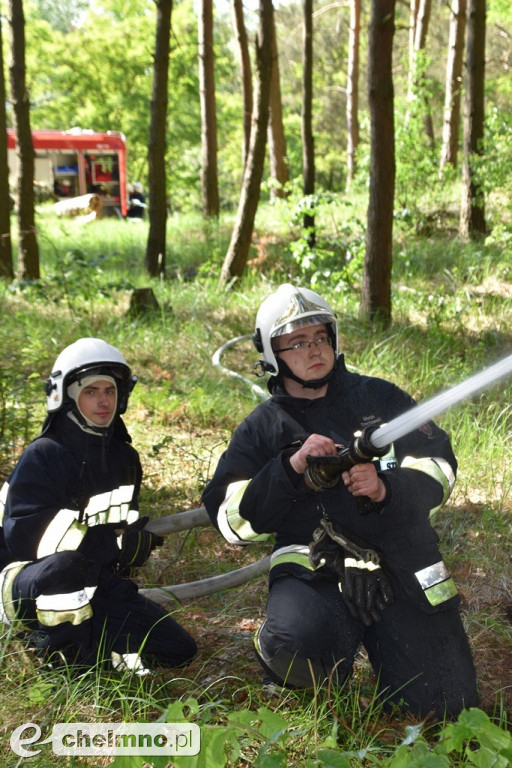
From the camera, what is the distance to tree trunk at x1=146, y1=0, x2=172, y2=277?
34.1 ft

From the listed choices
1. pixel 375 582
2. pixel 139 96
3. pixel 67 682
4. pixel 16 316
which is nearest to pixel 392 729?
pixel 375 582

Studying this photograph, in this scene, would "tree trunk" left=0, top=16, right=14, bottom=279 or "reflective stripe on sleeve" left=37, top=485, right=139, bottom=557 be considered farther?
"tree trunk" left=0, top=16, right=14, bottom=279

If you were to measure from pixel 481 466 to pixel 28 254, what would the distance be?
750 cm

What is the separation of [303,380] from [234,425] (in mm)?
2914

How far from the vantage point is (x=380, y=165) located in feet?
27.2

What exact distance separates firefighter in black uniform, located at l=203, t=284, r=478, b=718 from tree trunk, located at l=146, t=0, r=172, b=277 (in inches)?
309

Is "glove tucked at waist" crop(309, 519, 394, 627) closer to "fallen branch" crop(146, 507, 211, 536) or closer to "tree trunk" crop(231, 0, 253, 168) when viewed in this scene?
"fallen branch" crop(146, 507, 211, 536)

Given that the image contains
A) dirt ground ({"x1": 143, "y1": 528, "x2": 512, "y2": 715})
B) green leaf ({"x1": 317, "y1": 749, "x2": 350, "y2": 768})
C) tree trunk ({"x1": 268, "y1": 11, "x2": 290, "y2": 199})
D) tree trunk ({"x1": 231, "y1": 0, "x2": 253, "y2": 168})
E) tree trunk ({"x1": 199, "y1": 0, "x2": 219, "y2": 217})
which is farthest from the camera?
tree trunk ({"x1": 268, "y1": 11, "x2": 290, "y2": 199})

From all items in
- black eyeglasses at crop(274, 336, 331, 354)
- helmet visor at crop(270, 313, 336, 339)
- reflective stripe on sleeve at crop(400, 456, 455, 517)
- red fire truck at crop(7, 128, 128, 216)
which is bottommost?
reflective stripe on sleeve at crop(400, 456, 455, 517)

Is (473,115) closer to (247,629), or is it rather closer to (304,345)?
(304,345)

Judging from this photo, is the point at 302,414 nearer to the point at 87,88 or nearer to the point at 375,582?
the point at 375,582

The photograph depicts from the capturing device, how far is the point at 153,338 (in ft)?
26.9

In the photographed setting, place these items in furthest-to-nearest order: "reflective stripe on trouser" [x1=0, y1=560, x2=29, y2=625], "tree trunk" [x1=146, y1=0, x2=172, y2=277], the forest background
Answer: "tree trunk" [x1=146, y1=0, x2=172, y2=277] < "reflective stripe on trouser" [x1=0, y1=560, x2=29, y2=625] < the forest background

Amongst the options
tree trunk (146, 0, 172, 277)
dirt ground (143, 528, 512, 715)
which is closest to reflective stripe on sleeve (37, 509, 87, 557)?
dirt ground (143, 528, 512, 715)
